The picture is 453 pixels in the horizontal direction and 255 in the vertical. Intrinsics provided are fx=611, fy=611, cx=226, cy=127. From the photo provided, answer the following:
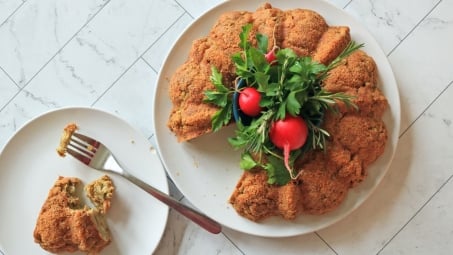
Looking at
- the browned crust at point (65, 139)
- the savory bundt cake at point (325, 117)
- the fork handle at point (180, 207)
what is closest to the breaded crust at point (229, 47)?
the savory bundt cake at point (325, 117)

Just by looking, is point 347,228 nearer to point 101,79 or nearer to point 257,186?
point 257,186

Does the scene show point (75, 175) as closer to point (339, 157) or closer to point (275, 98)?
point (275, 98)

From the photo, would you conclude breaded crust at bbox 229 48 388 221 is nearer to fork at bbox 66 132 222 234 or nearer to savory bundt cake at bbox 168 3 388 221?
savory bundt cake at bbox 168 3 388 221

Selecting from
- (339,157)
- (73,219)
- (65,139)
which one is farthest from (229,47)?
(73,219)

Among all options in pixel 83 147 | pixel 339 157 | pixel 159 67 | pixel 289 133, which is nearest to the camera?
pixel 289 133

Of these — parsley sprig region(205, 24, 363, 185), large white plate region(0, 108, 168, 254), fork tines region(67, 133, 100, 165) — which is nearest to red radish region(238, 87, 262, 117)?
parsley sprig region(205, 24, 363, 185)

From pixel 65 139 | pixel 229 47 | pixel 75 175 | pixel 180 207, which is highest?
pixel 229 47
